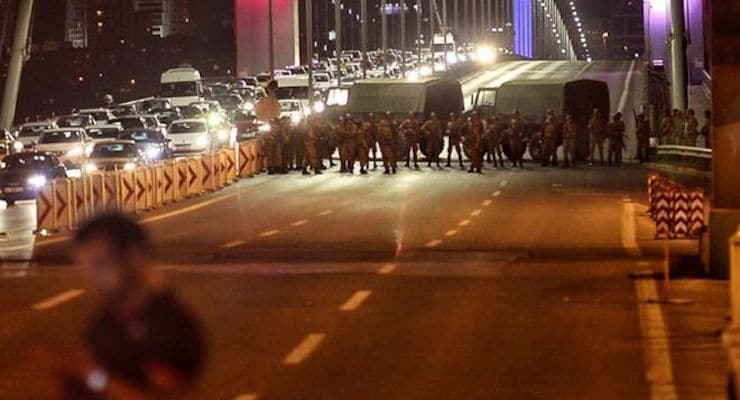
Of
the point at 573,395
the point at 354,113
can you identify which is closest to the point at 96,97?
the point at 354,113

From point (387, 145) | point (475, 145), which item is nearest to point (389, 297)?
point (475, 145)

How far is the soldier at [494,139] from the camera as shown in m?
52.5

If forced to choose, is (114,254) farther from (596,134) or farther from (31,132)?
(31,132)

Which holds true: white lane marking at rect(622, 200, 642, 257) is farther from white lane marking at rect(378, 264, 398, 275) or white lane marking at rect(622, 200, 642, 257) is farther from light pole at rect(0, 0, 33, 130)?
light pole at rect(0, 0, 33, 130)

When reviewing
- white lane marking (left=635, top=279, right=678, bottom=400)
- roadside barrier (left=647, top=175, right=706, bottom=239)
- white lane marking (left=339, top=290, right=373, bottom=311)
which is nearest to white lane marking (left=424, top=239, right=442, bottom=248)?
roadside barrier (left=647, top=175, right=706, bottom=239)

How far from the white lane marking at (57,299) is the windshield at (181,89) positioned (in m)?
67.3

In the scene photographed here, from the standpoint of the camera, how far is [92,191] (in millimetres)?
34656

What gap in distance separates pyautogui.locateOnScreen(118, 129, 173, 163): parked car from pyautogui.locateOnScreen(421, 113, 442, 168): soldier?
8434 mm

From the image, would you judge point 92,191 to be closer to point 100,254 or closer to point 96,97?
point 100,254

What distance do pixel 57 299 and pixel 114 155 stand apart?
28614 millimetres

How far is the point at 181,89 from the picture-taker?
8888 centimetres

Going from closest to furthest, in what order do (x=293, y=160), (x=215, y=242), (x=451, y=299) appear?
(x=451, y=299) → (x=215, y=242) → (x=293, y=160)

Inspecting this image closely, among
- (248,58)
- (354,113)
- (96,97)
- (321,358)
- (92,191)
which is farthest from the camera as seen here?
(96,97)

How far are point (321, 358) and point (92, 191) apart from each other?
19.7 m
